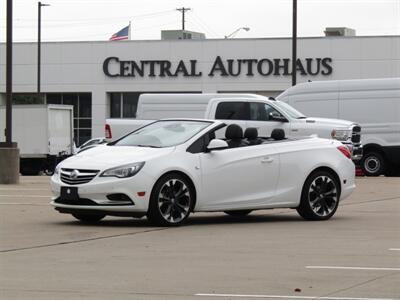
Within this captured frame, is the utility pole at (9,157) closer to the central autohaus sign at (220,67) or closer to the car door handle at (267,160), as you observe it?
the car door handle at (267,160)

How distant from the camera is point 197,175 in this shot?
1239 cm

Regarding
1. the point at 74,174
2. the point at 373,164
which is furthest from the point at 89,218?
the point at 373,164

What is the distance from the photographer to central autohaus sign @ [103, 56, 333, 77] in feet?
165

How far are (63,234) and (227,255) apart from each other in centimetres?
277

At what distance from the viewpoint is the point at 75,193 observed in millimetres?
12023

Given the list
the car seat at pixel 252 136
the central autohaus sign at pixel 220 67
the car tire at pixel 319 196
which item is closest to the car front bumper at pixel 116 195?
the car seat at pixel 252 136

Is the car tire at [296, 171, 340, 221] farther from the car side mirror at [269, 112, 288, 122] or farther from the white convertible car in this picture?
the car side mirror at [269, 112, 288, 122]

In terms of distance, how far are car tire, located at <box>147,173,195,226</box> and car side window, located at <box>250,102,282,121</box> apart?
10966 millimetres

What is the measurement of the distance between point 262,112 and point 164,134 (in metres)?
10.4

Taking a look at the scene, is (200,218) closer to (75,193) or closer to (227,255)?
(75,193)

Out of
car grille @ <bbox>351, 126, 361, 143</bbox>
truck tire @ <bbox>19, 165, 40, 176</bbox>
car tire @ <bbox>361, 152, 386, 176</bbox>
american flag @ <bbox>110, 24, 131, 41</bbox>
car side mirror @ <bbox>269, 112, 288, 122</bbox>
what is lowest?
truck tire @ <bbox>19, 165, 40, 176</bbox>

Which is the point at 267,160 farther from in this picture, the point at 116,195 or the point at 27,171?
the point at 27,171

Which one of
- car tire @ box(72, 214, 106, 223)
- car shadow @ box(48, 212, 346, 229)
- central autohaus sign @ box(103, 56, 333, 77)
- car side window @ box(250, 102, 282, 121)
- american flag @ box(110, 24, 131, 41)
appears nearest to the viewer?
car shadow @ box(48, 212, 346, 229)

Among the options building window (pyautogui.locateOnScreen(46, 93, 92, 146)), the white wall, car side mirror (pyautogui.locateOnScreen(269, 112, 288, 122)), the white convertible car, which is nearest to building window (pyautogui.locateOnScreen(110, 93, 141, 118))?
the white wall
